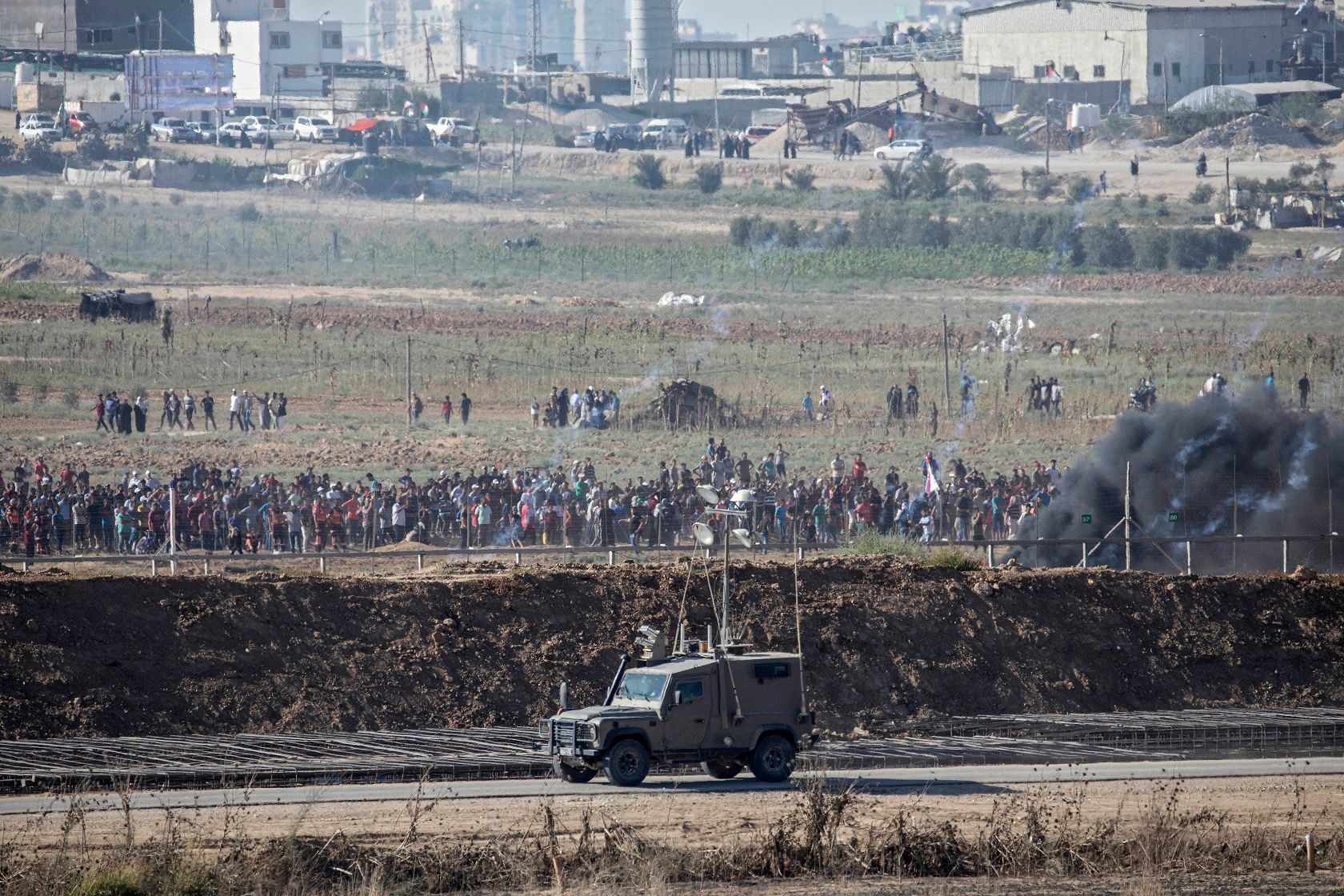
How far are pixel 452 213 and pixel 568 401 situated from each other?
4792 centimetres

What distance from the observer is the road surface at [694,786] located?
17.4 meters

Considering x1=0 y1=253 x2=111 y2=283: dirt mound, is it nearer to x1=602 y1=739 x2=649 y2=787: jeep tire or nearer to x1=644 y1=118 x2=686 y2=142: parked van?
x1=644 y1=118 x2=686 y2=142: parked van

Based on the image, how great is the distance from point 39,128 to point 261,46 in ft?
94.6

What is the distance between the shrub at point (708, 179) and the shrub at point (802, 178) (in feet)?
12.7

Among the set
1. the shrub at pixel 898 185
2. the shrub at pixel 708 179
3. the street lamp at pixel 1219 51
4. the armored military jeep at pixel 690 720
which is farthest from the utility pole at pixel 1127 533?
the street lamp at pixel 1219 51

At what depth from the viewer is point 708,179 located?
93.2 meters

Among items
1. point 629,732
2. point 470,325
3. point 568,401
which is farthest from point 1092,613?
point 470,325

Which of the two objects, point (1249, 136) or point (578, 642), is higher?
point (1249, 136)

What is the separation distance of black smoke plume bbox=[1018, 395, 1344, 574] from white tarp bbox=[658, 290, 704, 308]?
117 ft

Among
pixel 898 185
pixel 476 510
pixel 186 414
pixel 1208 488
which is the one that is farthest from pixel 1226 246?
pixel 476 510

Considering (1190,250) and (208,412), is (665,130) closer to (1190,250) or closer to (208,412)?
(1190,250)

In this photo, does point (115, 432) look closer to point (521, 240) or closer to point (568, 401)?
point (568, 401)

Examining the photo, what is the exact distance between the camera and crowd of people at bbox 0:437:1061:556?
88.5ft

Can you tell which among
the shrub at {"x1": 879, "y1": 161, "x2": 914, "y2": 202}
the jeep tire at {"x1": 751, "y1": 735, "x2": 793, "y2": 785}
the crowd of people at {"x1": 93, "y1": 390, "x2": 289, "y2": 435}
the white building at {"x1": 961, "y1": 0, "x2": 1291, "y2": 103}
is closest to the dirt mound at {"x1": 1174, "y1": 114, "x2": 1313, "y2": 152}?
the white building at {"x1": 961, "y1": 0, "x2": 1291, "y2": 103}
